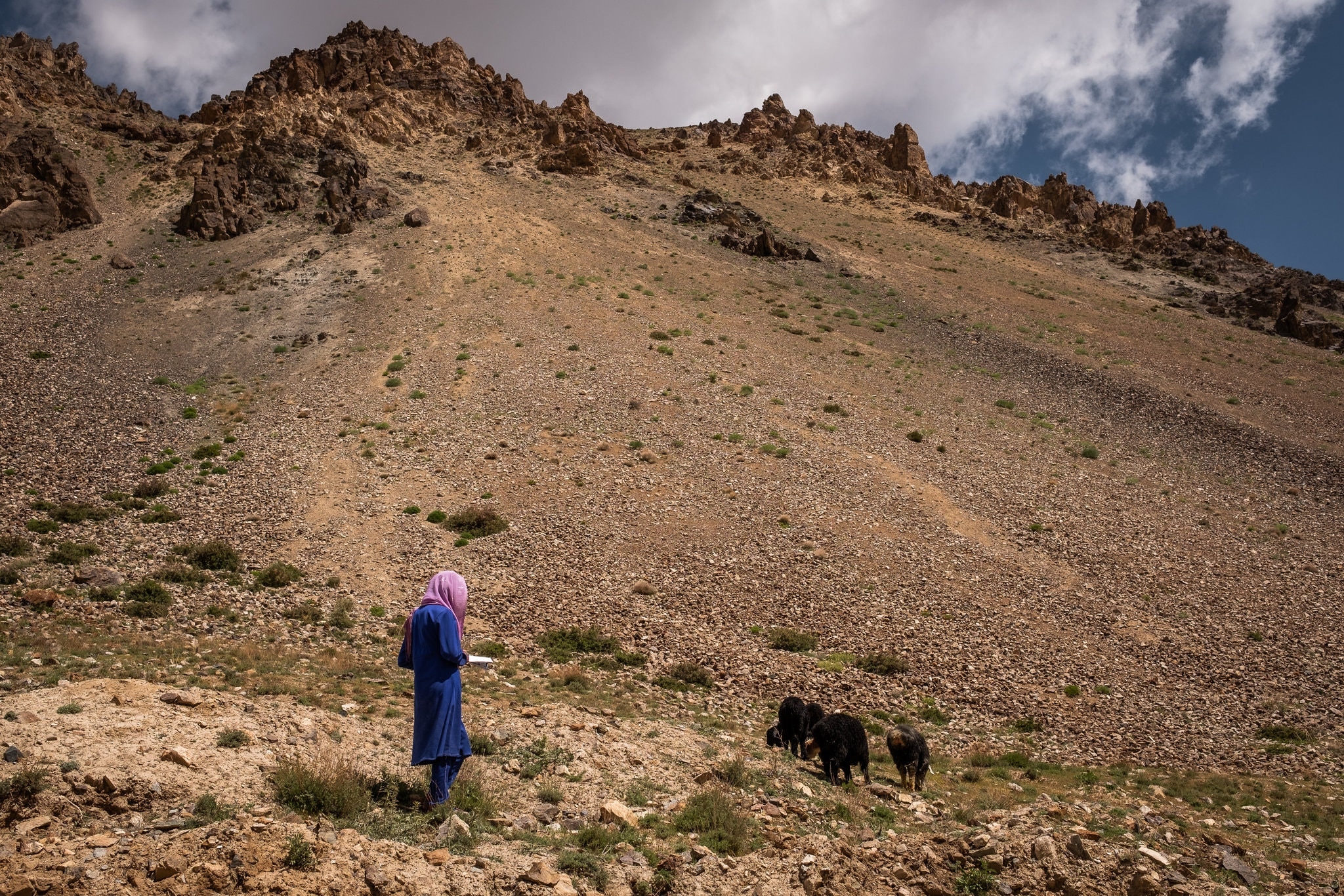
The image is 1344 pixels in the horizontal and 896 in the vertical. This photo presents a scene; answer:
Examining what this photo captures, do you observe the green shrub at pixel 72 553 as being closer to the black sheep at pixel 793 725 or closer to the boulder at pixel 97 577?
the boulder at pixel 97 577

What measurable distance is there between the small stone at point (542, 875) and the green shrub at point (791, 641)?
1000 cm

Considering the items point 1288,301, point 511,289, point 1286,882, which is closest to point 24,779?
point 1286,882

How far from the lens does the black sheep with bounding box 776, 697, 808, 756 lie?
10.8 meters

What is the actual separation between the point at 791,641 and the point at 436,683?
32.5ft

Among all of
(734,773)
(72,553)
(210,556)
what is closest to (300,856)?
(734,773)

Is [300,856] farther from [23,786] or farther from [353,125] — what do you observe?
[353,125]

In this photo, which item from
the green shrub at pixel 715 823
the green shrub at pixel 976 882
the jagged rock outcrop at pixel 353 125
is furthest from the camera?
the jagged rock outcrop at pixel 353 125

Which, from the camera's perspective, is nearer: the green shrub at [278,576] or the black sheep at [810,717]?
the black sheep at [810,717]

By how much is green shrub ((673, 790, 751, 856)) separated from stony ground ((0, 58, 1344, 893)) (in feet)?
0.82

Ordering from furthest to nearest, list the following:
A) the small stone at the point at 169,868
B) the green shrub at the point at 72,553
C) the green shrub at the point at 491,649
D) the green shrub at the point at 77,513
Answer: the green shrub at the point at 77,513 < the green shrub at the point at 72,553 < the green shrub at the point at 491,649 < the small stone at the point at 169,868

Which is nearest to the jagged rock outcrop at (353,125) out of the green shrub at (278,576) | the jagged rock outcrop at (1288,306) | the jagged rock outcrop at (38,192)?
the jagged rock outcrop at (38,192)

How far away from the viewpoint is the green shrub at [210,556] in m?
16.5

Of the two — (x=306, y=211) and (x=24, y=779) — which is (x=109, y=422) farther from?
(x=306, y=211)

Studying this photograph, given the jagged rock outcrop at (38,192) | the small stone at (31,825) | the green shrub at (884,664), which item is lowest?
the small stone at (31,825)
